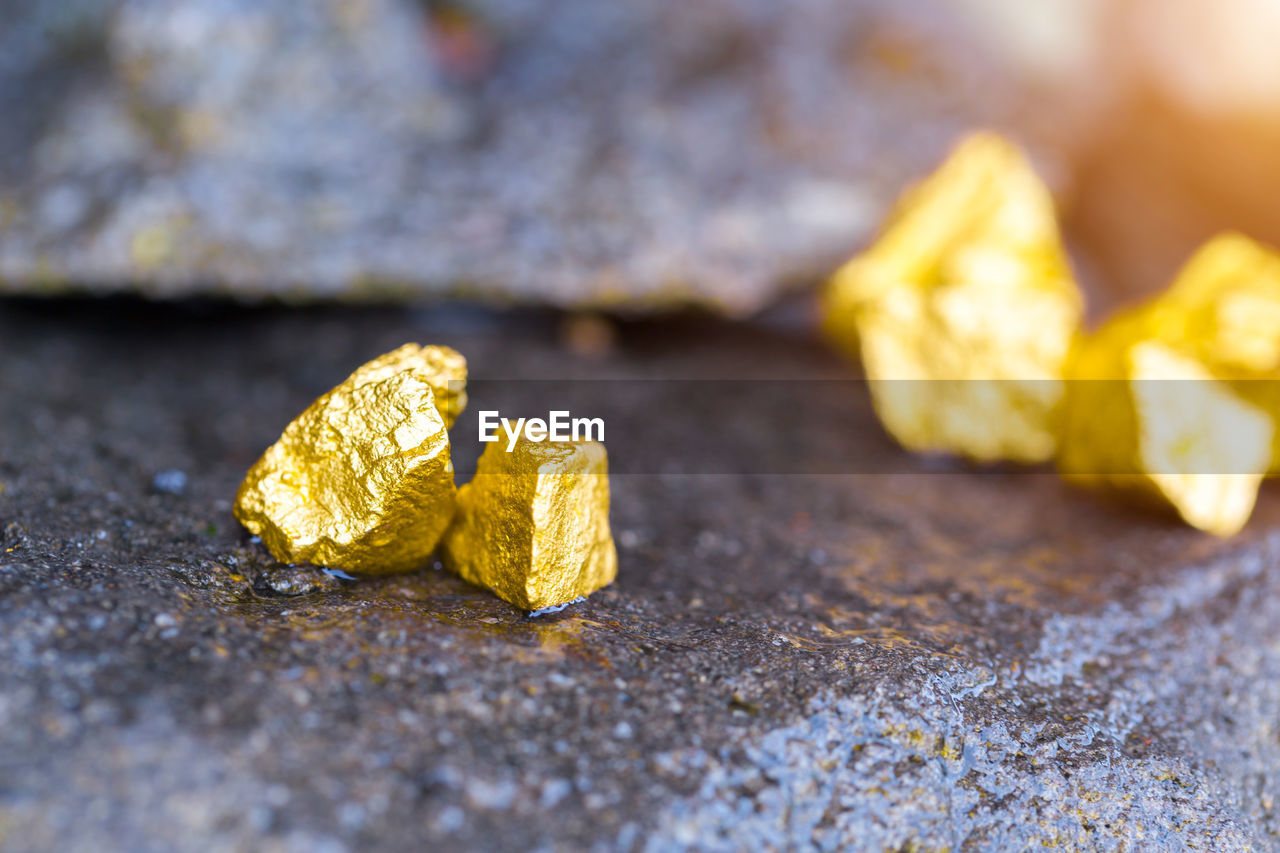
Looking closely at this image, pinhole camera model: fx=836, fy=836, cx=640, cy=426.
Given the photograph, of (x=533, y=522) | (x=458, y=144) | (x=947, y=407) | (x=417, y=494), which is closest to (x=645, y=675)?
(x=533, y=522)

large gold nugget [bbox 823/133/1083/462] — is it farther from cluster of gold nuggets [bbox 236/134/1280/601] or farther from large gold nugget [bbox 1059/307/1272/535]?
large gold nugget [bbox 1059/307/1272/535]

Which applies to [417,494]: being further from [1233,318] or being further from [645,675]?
[1233,318]

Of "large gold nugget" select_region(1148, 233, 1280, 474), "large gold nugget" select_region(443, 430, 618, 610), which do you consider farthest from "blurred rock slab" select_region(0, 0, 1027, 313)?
"large gold nugget" select_region(443, 430, 618, 610)

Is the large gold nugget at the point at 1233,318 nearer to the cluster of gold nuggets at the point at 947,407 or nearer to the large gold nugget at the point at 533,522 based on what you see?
the cluster of gold nuggets at the point at 947,407

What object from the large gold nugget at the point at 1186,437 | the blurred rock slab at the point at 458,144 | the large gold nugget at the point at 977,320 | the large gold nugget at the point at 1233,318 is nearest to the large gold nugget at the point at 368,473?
the blurred rock slab at the point at 458,144

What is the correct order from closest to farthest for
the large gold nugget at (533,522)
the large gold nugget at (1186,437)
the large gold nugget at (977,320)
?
1. the large gold nugget at (533,522)
2. the large gold nugget at (1186,437)
3. the large gold nugget at (977,320)
